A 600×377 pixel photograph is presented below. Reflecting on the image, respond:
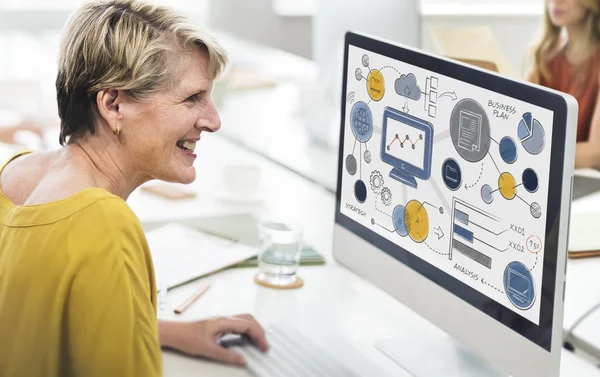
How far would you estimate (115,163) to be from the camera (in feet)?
4.49

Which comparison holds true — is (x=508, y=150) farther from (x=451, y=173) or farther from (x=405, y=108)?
(x=405, y=108)

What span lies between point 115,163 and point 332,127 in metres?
1.32

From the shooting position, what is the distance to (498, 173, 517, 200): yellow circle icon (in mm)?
1227

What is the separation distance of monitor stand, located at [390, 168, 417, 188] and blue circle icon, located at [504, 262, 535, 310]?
23cm

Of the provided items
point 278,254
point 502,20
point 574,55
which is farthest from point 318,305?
point 574,55

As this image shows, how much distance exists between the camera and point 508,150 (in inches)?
48.4

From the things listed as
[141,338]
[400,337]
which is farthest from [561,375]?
[141,338]

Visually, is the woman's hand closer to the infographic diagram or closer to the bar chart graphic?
the infographic diagram

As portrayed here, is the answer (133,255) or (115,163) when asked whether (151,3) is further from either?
(133,255)

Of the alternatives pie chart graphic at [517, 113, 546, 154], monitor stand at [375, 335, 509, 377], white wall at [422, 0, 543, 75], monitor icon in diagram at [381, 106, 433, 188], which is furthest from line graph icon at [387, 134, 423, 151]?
white wall at [422, 0, 543, 75]

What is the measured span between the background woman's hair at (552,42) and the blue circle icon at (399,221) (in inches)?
71.1

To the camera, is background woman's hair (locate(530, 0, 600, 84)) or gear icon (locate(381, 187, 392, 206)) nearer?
gear icon (locate(381, 187, 392, 206))

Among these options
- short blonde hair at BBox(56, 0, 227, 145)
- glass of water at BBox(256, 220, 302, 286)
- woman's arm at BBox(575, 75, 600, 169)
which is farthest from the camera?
woman's arm at BBox(575, 75, 600, 169)

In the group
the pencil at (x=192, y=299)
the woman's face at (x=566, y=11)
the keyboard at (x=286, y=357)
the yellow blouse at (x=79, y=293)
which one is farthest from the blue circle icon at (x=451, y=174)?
the woman's face at (x=566, y=11)
